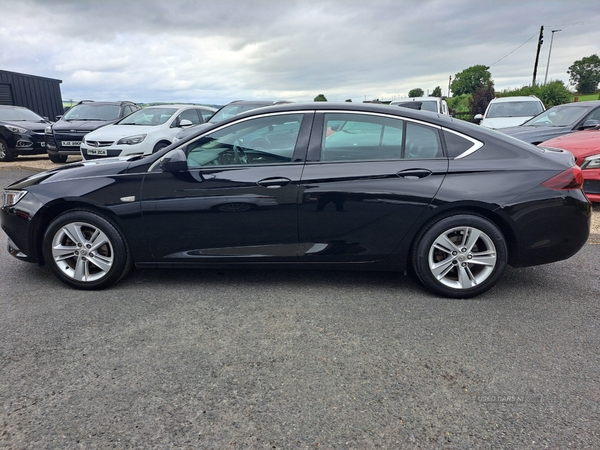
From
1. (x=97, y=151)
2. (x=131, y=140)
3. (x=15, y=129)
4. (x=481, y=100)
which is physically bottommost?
(x=97, y=151)

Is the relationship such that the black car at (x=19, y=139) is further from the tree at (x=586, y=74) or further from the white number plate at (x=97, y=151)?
the tree at (x=586, y=74)

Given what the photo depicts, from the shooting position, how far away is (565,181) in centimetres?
333

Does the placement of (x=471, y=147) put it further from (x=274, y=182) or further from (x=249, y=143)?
(x=249, y=143)

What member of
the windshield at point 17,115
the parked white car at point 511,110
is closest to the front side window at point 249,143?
the parked white car at point 511,110

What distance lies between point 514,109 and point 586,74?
9157 cm

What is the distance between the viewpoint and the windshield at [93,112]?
1209cm

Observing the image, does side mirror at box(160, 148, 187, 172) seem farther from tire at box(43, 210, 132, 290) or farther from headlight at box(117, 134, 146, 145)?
headlight at box(117, 134, 146, 145)

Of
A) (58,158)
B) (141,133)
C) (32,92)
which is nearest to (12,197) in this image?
(141,133)

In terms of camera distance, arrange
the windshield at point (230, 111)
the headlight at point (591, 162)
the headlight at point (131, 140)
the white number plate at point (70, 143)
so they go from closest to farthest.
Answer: the headlight at point (591, 162), the headlight at point (131, 140), the windshield at point (230, 111), the white number plate at point (70, 143)

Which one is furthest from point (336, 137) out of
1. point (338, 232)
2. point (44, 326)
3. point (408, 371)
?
point (44, 326)

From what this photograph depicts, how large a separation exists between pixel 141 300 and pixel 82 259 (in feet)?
2.16

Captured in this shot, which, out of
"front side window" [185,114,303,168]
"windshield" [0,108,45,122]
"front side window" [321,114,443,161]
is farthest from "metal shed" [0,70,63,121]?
"front side window" [321,114,443,161]

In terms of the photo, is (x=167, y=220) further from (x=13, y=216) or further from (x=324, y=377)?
(x=324, y=377)

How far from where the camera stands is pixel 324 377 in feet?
7.97
